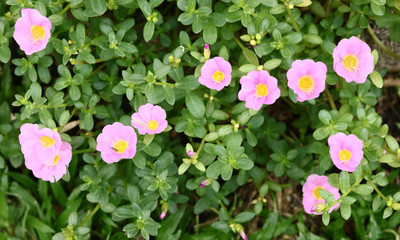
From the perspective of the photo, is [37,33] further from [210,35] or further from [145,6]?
[210,35]

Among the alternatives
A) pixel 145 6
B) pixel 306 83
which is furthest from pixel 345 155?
pixel 145 6

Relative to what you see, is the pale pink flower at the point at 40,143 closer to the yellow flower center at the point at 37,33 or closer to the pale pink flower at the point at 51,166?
the pale pink flower at the point at 51,166

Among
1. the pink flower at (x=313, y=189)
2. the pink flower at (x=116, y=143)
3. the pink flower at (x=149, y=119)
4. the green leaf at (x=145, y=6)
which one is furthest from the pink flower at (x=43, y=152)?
the pink flower at (x=313, y=189)

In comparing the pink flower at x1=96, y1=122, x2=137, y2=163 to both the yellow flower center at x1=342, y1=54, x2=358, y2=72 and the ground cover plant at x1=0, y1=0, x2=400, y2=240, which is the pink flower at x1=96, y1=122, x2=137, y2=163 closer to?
the ground cover plant at x1=0, y1=0, x2=400, y2=240

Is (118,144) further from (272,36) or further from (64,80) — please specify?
(272,36)

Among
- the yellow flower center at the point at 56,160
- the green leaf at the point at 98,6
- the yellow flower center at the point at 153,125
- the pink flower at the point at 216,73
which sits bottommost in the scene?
the yellow flower center at the point at 56,160

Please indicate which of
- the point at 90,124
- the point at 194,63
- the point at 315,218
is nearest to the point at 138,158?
the point at 90,124
